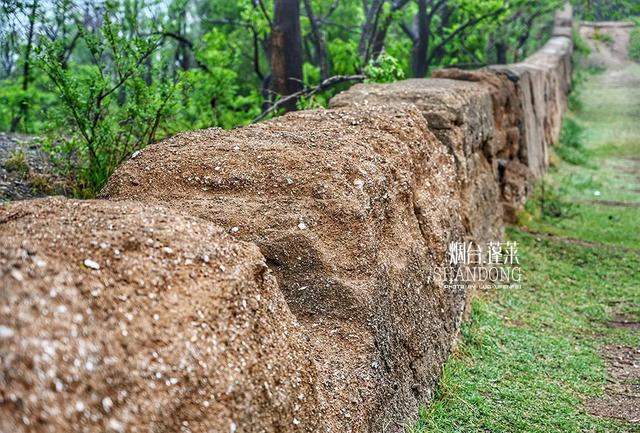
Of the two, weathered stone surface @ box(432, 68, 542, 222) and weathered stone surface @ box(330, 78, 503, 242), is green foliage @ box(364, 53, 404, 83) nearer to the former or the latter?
weathered stone surface @ box(432, 68, 542, 222)

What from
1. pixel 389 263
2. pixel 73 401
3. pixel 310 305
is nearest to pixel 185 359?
pixel 73 401

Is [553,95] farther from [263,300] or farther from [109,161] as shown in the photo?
[263,300]

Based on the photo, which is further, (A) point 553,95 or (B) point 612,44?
(B) point 612,44

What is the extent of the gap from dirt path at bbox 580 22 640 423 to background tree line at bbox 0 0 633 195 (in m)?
2.17

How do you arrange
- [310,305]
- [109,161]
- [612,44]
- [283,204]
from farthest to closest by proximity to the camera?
[612,44] < [109,161] < [283,204] < [310,305]

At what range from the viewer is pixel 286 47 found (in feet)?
26.2

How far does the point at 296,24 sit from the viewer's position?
317 inches

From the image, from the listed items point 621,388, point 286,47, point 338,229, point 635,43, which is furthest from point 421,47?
point 338,229

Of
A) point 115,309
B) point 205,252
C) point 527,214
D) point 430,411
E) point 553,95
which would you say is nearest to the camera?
point 115,309

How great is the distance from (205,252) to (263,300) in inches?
9.3

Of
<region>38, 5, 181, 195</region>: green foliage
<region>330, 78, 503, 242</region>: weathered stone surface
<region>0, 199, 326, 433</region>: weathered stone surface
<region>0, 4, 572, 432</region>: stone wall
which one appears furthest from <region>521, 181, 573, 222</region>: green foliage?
<region>0, 199, 326, 433</region>: weathered stone surface

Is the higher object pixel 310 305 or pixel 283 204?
pixel 283 204

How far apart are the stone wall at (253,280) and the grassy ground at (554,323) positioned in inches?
8.0

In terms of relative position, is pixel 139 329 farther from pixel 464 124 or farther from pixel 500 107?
pixel 500 107
